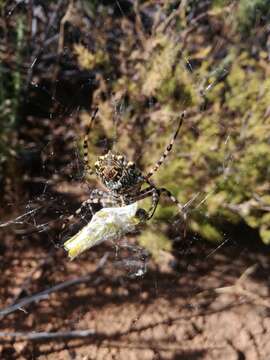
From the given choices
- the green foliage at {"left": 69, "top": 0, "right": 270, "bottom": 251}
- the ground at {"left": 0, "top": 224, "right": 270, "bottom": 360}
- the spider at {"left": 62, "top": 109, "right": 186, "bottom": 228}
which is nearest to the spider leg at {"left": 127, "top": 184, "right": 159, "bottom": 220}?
the spider at {"left": 62, "top": 109, "right": 186, "bottom": 228}

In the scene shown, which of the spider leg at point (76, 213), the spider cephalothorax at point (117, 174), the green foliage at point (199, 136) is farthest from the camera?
the green foliage at point (199, 136)

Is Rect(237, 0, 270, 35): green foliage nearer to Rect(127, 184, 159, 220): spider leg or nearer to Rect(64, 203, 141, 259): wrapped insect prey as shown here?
Rect(127, 184, 159, 220): spider leg

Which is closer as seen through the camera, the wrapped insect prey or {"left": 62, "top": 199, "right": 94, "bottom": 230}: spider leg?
the wrapped insect prey

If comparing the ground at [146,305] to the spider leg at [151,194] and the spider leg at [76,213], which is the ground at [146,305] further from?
the spider leg at [151,194]

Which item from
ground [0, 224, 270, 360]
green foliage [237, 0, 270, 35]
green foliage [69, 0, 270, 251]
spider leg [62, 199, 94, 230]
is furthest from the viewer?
green foliage [237, 0, 270, 35]

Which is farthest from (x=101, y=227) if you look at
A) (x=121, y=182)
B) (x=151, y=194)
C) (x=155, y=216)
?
(x=155, y=216)

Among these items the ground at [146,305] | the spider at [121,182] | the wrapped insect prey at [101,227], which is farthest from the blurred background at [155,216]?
the wrapped insect prey at [101,227]

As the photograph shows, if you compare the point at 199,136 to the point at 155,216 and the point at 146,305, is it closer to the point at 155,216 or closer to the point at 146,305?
the point at 155,216

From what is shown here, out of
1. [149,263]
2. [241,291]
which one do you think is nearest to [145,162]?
[149,263]
